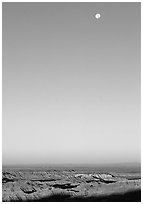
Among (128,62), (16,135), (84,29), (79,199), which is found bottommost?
(79,199)

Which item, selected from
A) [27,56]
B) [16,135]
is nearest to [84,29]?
[27,56]

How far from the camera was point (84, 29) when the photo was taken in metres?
2.38

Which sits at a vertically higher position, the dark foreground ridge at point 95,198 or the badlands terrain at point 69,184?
the badlands terrain at point 69,184

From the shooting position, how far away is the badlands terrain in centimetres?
220

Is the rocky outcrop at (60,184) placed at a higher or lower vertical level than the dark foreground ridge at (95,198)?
higher

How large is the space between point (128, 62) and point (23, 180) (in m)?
0.91

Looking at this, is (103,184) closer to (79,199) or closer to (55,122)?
(79,199)

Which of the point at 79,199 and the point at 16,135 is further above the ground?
the point at 16,135

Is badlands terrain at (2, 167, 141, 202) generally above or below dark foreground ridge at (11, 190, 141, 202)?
above

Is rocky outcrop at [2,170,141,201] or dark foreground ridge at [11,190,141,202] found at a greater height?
rocky outcrop at [2,170,141,201]

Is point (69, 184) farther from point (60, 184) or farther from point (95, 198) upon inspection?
point (95, 198)

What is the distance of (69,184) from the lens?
2.26 m

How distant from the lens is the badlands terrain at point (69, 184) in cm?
220

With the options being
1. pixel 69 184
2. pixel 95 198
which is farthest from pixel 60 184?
pixel 95 198
